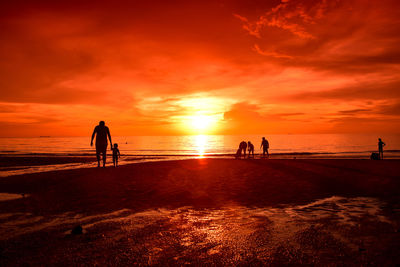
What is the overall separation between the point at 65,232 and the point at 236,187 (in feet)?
23.0

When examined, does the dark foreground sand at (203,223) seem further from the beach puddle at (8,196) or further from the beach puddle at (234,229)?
the beach puddle at (8,196)

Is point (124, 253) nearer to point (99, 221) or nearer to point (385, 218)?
point (99, 221)

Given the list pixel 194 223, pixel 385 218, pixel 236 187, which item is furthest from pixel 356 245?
pixel 236 187

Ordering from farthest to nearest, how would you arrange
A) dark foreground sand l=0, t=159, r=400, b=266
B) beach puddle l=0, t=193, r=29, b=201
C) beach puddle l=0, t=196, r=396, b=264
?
beach puddle l=0, t=193, r=29, b=201
beach puddle l=0, t=196, r=396, b=264
dark foreground sand l=0, t=159, r=400, b=266

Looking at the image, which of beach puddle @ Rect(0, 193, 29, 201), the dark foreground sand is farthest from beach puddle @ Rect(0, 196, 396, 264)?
beach puddle @ Rect(0, 193, 29, 201)

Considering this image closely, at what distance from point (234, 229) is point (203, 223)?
83 centimetres

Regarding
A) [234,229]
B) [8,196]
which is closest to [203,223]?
[234,229]

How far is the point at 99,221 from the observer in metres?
6.19

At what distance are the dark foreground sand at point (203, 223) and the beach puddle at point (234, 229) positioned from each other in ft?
0.07

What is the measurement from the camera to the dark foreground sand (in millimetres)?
4105

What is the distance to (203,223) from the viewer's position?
5.92 metres

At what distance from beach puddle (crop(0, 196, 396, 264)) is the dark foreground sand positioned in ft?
0.07

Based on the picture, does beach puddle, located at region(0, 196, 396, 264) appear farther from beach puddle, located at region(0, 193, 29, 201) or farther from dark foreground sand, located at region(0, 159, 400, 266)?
beach puddle, located at region(0, 193, 29, 201)

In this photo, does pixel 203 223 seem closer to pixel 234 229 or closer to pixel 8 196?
pixel 234 229
